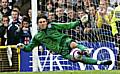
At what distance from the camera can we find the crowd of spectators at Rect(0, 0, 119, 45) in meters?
8.45

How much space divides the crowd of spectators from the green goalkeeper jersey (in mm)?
122

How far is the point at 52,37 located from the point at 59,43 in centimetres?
21

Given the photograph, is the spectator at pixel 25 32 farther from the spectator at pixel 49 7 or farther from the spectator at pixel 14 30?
the spectator at pixel 49 7

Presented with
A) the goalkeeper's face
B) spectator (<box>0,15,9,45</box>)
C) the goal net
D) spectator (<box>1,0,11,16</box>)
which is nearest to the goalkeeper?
the goalkeeper's face

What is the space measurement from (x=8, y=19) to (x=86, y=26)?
174 cm

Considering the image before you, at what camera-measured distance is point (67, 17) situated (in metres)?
8.45

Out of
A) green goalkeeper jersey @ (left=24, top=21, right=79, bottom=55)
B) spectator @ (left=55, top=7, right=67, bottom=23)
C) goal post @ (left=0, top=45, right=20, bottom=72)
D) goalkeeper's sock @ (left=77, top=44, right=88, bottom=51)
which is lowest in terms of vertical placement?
goal post @ (left=0, top=45, right=20, bottom=72)

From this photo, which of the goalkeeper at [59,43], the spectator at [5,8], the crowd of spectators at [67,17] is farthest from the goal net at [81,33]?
the spectator at [5,8]

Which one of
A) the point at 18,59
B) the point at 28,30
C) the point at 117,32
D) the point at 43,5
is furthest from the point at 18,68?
the point at 117,32

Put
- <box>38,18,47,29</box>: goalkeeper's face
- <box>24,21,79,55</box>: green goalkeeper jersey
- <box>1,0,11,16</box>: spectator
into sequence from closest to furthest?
1. <box>24,21,79,55</box>: green goalkeeper jersey
2. <box>38,18,47,29</box>: goalkeeper's face
3. <box>1,0,11,16</box>: spectator

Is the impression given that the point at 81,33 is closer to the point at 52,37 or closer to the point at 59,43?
the point at 59,43

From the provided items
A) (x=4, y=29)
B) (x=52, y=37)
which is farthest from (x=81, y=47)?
(x=4, y=29)

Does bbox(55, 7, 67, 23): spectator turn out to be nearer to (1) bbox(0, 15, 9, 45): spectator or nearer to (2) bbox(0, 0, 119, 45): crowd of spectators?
(2) bbox(0, 0, 119, 45): crowd of spectators

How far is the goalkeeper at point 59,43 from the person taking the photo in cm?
829
